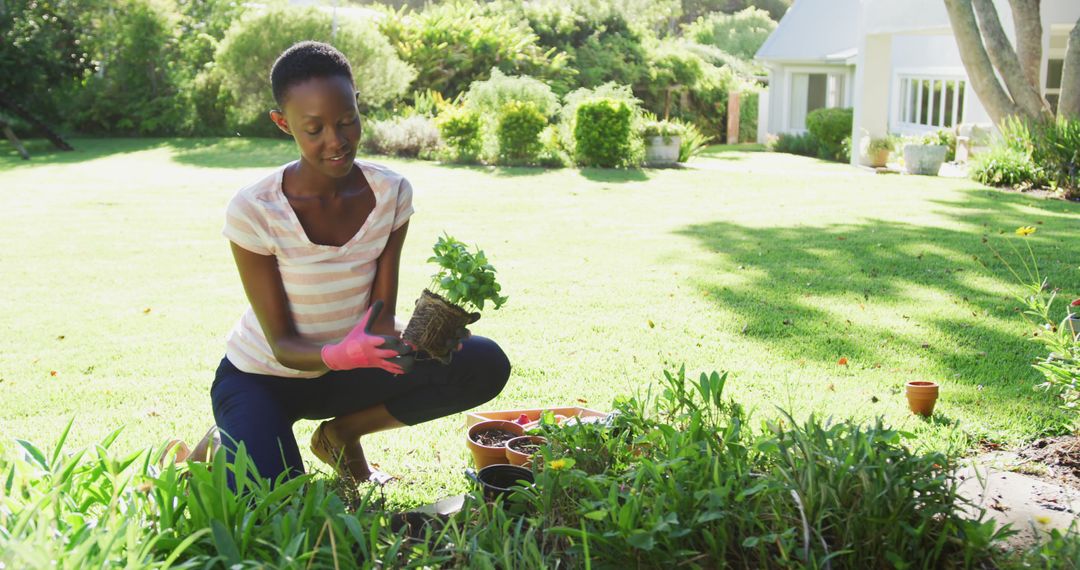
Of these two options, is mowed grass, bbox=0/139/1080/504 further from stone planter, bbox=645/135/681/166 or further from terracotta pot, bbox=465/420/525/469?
stone planter, bbox=645/135/681/166

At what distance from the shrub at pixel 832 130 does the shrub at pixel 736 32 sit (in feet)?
68.5

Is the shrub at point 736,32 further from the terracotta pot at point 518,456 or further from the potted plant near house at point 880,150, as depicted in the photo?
the terracotta pot at point 518,456

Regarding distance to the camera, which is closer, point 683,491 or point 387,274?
point 683,491

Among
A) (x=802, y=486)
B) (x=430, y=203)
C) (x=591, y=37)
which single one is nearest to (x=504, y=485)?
(x=802, y=486)

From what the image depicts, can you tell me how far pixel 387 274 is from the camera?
3.24 m

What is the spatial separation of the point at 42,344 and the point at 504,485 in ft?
13.2

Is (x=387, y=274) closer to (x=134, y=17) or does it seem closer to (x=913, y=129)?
(x=913, y=129)

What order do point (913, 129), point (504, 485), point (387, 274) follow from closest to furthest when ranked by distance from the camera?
1. point (504, 485)
2. point (387, 274)
3. point (913, 129)

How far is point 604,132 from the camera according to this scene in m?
16.9

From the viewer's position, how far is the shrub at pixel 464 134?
1792 cm

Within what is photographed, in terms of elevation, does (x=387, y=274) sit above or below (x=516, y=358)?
above

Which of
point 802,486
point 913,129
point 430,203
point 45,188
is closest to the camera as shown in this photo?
point 802,486

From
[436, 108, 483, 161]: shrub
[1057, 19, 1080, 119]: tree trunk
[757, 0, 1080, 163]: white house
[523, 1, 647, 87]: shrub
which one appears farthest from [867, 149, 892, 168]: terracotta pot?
[523, 1, 647, 87]: shrub

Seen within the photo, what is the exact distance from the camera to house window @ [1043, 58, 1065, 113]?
58.5ft
